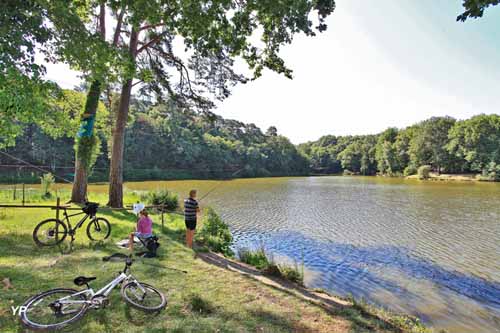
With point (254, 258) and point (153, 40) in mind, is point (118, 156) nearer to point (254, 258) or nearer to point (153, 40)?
point (153, 40)

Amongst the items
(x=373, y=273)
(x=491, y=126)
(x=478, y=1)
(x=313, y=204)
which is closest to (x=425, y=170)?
(x=491, y=126)

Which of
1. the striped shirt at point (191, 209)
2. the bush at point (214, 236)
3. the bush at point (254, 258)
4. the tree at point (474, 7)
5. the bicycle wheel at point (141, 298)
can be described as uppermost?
the tree at point (474, 7)

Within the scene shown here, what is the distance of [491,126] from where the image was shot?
66312mm

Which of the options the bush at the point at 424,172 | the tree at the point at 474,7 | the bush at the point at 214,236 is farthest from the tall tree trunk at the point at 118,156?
the bush at the point at 424,172

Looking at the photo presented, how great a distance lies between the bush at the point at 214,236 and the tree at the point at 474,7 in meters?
7.87

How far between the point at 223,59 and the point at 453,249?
12253 mm

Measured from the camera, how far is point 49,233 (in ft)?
23.7

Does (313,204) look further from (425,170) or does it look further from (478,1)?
(425,170)

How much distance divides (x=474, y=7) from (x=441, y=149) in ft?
268

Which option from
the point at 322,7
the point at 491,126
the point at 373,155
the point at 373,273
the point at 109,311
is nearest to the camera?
the point at 109,311

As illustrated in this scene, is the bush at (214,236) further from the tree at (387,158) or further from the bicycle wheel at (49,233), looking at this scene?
the tree at (387,158)

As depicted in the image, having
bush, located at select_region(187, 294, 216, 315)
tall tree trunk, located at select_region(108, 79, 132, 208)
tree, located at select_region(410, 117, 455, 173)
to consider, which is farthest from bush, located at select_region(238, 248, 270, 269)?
tree, located at select_region(410, 117, 455, 173)

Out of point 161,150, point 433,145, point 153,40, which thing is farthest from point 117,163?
point 433,145

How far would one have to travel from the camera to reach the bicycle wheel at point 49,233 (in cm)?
717
